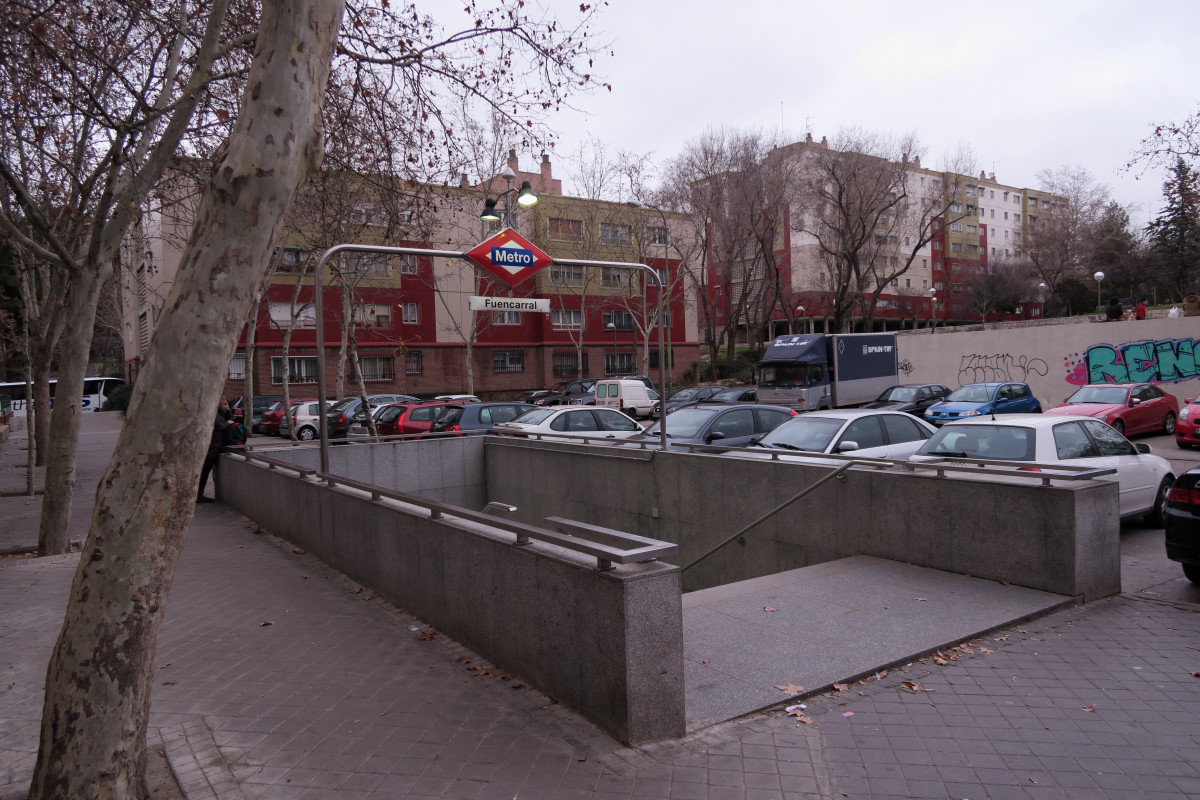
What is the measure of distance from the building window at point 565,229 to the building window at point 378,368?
10961 millimetres

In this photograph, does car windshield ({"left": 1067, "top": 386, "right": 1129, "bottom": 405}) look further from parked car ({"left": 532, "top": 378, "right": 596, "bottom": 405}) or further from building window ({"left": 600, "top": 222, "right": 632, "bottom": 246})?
building window ({"left": 600, "top": 222, "right": 632, "bottom": 246})

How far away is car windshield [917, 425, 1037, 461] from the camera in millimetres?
8648

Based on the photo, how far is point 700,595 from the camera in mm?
6801

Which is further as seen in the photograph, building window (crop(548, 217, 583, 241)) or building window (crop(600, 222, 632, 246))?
building window (crop(548, 217, 583, 241))

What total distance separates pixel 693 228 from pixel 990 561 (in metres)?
36.4

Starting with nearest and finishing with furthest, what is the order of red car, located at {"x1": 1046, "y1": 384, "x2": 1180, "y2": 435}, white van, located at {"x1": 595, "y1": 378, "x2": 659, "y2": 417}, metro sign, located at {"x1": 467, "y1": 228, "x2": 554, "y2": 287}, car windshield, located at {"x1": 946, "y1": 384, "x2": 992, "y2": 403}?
1. metro sign, located at {"x1": 467, "y1": 228, "x2": 554, "y2": 287}
2. red car, located at {"x1": 1046, "y1": 384, "x2": 1180, "y2": 435}
3. car windshield, located at {"x1": 946, "y1": 384, "x2": 992, "y2": 403}
4. white van, located at {"x1": 595, "y1": 378, "x2": 659, "y2": 417}

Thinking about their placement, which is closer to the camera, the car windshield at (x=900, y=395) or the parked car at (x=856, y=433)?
the parked car at (x=856, y=433)

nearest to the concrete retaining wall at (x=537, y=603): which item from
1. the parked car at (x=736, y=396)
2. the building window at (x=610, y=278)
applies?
the parked car at (x=736, y=396)

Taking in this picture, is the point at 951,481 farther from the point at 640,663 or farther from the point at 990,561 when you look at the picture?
the point at 640,663

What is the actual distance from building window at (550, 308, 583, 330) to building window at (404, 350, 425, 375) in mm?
8160

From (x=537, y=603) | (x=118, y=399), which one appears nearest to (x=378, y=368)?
(x=118, y=399)

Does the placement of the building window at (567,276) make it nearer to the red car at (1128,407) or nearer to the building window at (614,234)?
the building window at (614,234)

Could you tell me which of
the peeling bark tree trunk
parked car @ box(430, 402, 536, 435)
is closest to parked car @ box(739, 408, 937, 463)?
the peeling bark tree trunk

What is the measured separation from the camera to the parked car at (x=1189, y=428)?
17.5 m
